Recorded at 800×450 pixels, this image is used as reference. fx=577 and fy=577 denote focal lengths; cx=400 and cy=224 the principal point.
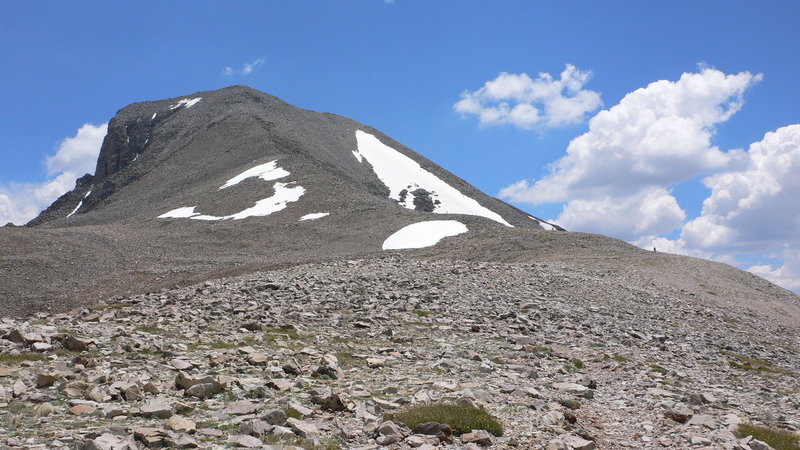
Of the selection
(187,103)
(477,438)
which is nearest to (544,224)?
(187,103)

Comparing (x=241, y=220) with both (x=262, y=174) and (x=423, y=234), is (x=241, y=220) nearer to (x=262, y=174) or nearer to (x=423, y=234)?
(x=262, y=174)

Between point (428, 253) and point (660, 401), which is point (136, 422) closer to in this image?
point (660, 401)

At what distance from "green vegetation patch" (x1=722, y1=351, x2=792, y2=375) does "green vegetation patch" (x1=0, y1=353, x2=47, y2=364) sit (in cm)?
2246

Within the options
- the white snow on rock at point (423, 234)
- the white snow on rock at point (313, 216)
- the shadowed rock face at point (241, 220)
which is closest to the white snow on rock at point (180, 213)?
the shadowed rock face at point (241, 220)

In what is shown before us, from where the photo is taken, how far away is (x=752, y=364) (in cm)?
2256

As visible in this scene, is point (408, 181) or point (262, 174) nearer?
point (262, 174)

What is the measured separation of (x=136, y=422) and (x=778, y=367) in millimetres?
23867

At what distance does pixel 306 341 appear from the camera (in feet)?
60.4

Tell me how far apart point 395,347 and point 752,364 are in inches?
576

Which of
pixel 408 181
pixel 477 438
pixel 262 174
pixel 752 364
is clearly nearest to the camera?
pixel 477 438

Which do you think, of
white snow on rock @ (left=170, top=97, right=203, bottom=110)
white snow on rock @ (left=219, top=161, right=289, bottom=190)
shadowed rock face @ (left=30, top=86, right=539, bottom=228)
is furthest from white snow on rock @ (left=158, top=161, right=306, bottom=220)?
white snow on rock @ (left=170, top=97, right=203, bottom=110)

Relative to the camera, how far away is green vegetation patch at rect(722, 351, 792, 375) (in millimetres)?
21484

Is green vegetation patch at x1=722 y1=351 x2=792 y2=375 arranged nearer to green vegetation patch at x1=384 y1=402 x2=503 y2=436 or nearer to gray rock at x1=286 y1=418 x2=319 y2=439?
green vegetation patch at x1=384 y1=402 x2=503 y2=436

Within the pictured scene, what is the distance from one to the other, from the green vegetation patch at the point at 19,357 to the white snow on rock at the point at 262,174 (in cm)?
7975
